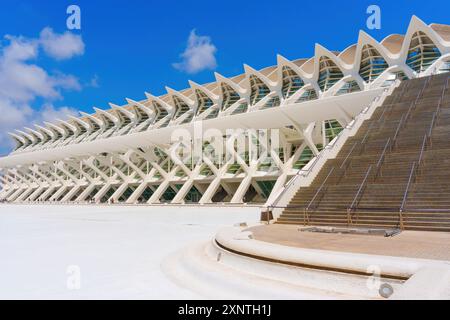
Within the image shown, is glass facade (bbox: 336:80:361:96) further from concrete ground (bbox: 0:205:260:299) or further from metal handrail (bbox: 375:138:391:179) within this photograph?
concrete ground (bbox: 0:205:260:299)

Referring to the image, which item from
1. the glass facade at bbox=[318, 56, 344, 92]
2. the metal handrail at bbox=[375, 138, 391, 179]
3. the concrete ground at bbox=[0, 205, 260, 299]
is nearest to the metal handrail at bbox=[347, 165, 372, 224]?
the metal handrail at bbox=[375, 138, 391, 179]

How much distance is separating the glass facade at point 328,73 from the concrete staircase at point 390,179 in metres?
19.6

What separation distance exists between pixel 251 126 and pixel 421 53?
57.1 ft

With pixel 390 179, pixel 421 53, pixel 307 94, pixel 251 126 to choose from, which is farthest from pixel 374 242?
pixel 307 94

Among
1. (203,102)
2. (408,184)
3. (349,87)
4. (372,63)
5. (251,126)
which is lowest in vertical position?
(408,184)

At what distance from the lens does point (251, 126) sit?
75.7 feet

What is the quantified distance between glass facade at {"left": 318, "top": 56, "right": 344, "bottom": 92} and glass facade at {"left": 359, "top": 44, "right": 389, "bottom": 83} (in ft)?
7.94

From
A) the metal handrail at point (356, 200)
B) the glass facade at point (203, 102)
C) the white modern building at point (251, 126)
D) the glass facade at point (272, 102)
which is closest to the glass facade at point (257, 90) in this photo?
the white modern building at point (251, 126)

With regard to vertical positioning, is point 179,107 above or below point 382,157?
above

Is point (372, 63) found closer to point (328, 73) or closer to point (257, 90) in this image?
point (328, 73)
